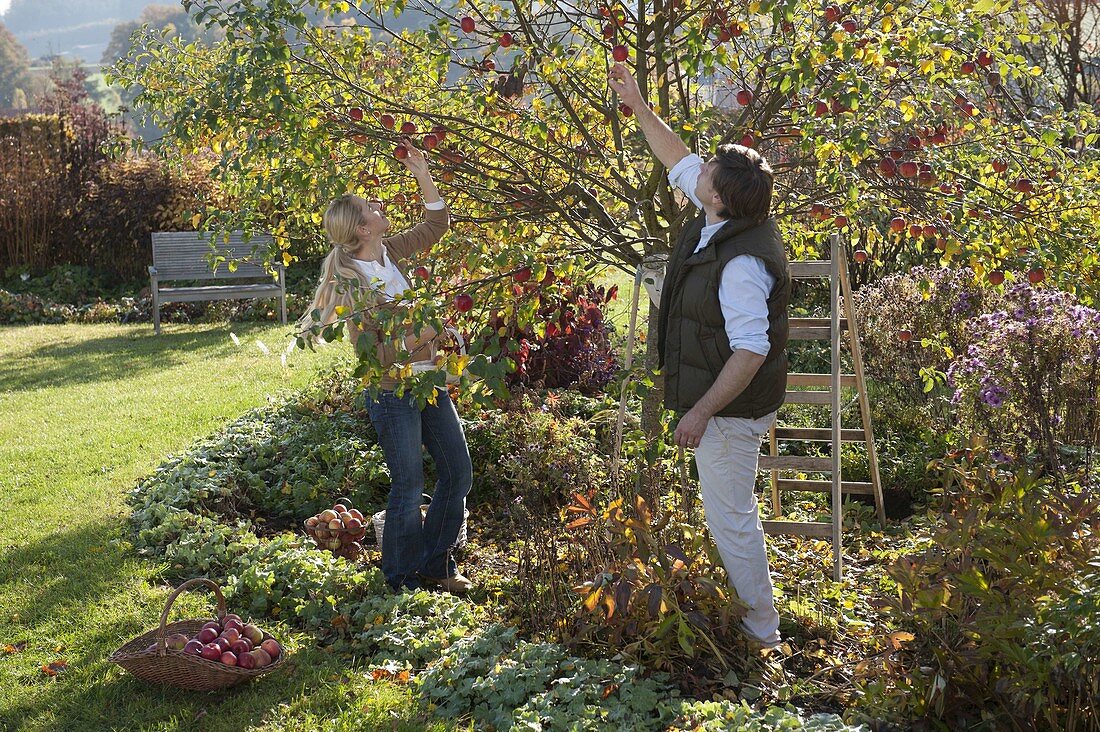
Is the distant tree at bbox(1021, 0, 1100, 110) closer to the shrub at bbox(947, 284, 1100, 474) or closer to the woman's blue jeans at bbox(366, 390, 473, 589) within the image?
the shrub at bbox(947, 284, 1100, 474)

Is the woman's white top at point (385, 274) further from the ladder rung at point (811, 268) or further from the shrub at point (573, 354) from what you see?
the shrub at point (573, 354)

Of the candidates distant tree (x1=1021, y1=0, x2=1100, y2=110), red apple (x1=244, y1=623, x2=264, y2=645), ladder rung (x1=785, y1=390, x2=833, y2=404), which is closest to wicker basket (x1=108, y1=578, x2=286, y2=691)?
red apple (x1=244, y1=623, x2=264, y2=645)

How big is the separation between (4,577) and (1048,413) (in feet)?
15.7

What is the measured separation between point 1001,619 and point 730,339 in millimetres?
1041

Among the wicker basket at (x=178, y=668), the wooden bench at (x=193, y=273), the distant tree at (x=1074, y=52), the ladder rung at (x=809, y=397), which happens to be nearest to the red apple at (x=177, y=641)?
the wicker basket at (x=178, y=668)

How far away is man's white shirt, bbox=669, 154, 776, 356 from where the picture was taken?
9.68ft

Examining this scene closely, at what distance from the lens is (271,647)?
3455 mm

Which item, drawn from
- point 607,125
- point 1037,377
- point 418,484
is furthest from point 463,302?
point 1037,377

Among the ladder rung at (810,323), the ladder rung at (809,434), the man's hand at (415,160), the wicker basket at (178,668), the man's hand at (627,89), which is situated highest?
the man's hand at (627,89)

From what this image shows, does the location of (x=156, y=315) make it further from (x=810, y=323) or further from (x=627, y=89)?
(x=627, y=89)

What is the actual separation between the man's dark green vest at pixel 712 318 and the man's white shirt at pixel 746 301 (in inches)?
1.0

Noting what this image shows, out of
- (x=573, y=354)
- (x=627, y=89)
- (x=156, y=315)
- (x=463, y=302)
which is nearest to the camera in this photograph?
(x=463, y=302)

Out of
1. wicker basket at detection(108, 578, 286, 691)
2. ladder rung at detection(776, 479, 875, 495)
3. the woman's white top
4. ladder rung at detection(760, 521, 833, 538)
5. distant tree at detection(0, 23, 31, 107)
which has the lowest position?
wicker basket at detection(108, 578, 286, 691)

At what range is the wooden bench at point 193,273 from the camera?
10.9 m
